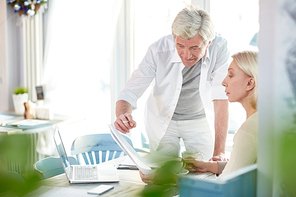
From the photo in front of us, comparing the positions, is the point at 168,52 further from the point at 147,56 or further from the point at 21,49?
the point at 21,49

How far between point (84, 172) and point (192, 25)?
917 mm

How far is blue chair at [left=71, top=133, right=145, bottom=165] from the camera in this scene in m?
2.29

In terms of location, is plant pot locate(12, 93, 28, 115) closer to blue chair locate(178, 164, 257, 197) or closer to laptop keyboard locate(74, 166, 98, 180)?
laptop keyboard locate(74, 166, 98, 180)

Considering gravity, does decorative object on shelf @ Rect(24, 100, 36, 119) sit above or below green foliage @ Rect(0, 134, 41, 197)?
below

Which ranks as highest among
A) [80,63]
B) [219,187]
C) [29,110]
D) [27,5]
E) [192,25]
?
[27,5]

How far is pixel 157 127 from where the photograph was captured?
2.06 metres

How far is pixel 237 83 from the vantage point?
4.70 feet

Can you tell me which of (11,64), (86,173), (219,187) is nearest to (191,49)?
(86,173)

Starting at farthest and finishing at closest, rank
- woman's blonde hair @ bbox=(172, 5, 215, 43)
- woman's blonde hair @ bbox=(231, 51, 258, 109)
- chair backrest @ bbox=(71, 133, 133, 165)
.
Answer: chair backrest @ bbox=(71, 133, 133, 165), woman's blonde hair @ bbox=(172, 5, 215, 43), woman's blonde hair @ bbox=(231, 51, 258, 109)

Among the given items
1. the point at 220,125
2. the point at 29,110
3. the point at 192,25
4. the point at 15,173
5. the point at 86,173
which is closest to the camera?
the point at 15,173

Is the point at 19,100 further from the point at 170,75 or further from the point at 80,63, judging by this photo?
the point at 170,75

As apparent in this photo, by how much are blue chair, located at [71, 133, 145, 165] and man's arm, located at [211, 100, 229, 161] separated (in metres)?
0.71

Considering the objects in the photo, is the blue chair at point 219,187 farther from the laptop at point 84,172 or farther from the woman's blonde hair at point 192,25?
the woman's blonde hair at point 192,25

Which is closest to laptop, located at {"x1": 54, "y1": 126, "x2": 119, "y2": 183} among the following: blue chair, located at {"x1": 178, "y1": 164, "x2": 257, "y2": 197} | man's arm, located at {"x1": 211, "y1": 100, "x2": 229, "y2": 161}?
man's arm, located at {"x1": 211, "y1": 100, "x2": 229, "y2": 161}
